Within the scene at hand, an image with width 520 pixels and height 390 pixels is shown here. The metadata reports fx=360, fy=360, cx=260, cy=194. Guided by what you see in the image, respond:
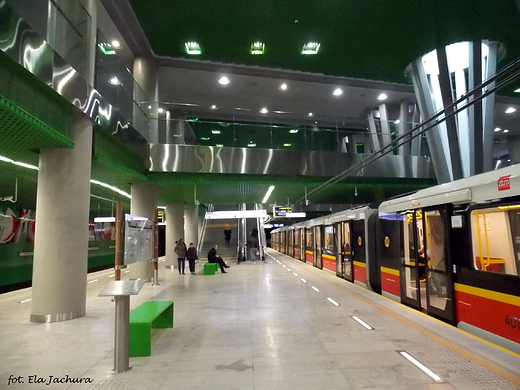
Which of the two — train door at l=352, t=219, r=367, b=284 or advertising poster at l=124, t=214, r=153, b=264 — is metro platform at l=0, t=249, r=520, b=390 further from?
train door at l=352, t=219, r=367, b=284

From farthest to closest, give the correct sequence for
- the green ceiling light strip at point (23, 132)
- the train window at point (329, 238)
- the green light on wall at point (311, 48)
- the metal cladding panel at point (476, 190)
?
the train window at point (329, 238)
the green light on wall at point (311, 48)
the green ceiling light strip at point (23, 132)
the metal cladding panel at point (476, 190)

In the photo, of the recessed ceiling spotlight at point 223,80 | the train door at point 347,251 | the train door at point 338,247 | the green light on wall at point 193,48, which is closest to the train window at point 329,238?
the train door at point 338,247

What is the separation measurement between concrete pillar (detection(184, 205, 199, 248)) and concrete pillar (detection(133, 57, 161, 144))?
36.2 ft

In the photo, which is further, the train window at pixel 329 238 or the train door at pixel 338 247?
the train window at pixel 329 238

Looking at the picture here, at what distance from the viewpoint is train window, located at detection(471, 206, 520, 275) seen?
189 inches

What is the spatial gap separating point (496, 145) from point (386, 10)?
41.0 ft

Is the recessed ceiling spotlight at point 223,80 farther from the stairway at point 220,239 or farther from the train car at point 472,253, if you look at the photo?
the stairway at point 220,239

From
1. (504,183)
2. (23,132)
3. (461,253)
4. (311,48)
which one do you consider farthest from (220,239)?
(504,183)

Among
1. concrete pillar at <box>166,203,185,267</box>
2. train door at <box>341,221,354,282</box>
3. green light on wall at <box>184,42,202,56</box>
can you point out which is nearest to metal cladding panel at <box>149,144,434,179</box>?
train door at <box>341,221,354,282</box>

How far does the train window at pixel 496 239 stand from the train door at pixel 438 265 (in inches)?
22.5

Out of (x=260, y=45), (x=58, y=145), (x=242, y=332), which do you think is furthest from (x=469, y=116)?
(x=58, y=145)

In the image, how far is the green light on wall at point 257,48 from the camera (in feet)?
38.0

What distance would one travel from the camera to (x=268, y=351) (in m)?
4.96

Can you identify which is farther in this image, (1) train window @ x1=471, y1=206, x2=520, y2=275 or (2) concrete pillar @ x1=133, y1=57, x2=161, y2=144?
(2) concrete pillar @ x1=133, y1=57, x2=161, y2=144
